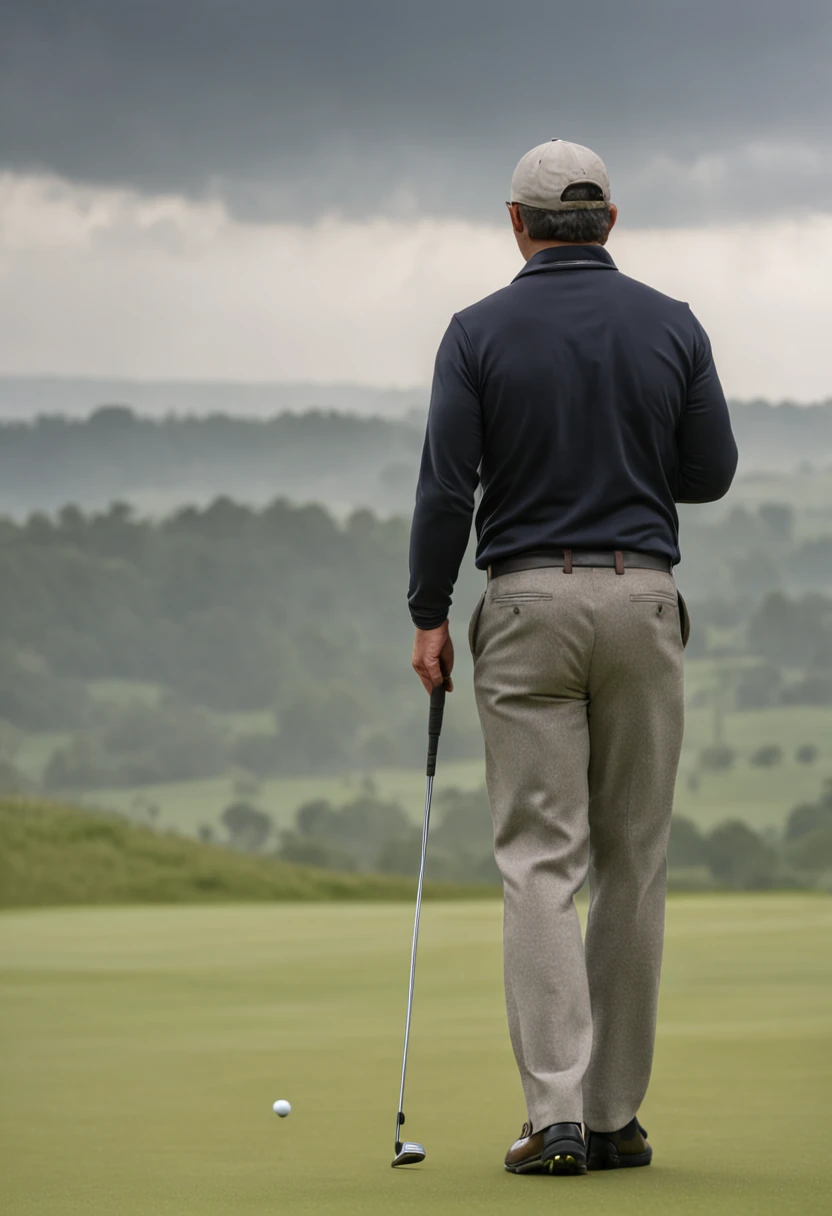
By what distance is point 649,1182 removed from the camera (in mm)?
2152

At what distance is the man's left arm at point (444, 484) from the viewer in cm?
231

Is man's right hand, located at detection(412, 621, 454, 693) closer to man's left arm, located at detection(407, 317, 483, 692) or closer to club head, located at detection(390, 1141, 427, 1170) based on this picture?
man's left arm, located at detection(407, 317, 483, 692)

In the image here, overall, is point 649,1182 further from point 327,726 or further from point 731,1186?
point 327,726

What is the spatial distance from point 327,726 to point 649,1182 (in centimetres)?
1059

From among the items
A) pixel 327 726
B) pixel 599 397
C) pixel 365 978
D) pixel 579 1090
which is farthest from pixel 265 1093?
pixel 327 726

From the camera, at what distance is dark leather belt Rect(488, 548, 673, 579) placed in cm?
228

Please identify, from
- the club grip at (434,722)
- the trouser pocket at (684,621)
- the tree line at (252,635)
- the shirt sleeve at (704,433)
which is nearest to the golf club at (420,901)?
the club grip at (434,722)

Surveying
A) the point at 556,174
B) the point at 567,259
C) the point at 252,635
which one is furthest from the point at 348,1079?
the point at 252,635

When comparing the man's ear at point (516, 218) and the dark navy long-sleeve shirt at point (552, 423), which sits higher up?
the man's ear at point (516, 218)

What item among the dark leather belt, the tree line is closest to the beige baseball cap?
the dark leather belt

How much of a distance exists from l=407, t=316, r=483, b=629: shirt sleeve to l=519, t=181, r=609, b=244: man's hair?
0.61ft

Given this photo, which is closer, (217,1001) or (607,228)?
(607,228)

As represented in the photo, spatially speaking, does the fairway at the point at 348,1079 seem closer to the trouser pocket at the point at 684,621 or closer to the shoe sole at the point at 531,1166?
the shoe sole at the point at 531,1166

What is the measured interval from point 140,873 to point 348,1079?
5495 millimetres
